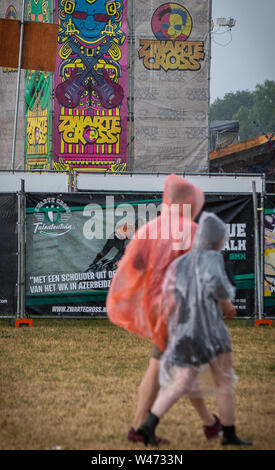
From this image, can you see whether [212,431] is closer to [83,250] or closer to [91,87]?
[83,250]

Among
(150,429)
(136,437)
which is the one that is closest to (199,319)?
(150,429)

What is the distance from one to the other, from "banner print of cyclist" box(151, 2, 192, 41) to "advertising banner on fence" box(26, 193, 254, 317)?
13.9 metres

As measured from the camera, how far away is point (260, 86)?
146m

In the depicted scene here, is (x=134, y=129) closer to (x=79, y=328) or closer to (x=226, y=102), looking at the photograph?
(x=79, y=328)

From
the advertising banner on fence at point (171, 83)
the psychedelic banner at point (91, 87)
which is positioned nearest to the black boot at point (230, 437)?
the psychedelic banner at point (91, 87)

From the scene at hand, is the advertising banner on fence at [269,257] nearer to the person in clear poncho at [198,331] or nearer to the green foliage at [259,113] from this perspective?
the person in clear poncho at [198,331]

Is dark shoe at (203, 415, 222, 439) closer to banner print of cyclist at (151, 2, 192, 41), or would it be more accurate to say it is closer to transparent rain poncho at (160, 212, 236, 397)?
transparent rain poncho at (160, 212, 236, 397)

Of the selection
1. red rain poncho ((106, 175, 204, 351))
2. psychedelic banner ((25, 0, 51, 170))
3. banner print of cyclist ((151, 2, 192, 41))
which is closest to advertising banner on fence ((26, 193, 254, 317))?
red rain poncho ((106, 175, 204, 351))

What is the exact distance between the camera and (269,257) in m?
11.6

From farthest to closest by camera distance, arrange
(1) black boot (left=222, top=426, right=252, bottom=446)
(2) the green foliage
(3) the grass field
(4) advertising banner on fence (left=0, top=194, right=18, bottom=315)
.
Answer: (2) the green foliage
(4) advertising banner on fence (left=0, top=194, right=18, bottom=315)
(3) the grass field
(1) black boot (left=222, top=426, right=252, bottom=446)

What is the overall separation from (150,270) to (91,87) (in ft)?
63.2

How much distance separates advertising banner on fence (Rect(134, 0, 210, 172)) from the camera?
2427cm

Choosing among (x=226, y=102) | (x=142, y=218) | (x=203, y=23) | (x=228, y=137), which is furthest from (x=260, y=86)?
(x=142, y=218)

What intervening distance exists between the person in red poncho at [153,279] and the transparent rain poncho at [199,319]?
0.16 meters
